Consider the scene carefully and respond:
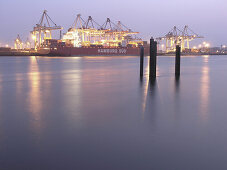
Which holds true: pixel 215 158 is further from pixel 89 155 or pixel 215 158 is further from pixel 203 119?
pixel 203 119

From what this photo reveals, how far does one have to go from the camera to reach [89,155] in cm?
271

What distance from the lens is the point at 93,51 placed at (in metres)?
59.9

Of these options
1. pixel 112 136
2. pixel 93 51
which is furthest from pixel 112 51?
pixel 112 136

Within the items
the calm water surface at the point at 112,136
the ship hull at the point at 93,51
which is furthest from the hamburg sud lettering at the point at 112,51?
the calm water surface at the point at 112,136

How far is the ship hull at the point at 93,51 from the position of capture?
56125 millimetres

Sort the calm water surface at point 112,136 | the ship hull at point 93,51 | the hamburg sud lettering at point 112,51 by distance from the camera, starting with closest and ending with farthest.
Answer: the calm water surface at point 112,136
the ship hull at point 93,51
the hamburg sud lettering at point 112,51

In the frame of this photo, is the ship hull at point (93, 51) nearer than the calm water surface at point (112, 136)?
No

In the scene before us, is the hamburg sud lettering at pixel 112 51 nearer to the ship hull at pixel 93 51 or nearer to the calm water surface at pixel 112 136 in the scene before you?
the ship hull at pixel 93 51

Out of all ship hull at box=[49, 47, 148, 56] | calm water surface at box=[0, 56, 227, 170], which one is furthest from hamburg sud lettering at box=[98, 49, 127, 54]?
calm water surface at box=[0, 56, 227, 170]

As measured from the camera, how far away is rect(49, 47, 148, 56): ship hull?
56125mm

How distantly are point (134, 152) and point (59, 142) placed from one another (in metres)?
0.96

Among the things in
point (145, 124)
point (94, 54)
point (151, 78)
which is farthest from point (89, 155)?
point (94, 54)

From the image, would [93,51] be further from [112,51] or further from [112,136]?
[112,136]

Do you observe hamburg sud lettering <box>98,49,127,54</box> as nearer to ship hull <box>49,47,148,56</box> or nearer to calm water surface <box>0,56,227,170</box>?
ship hull <box>49,47,148,56</box>
